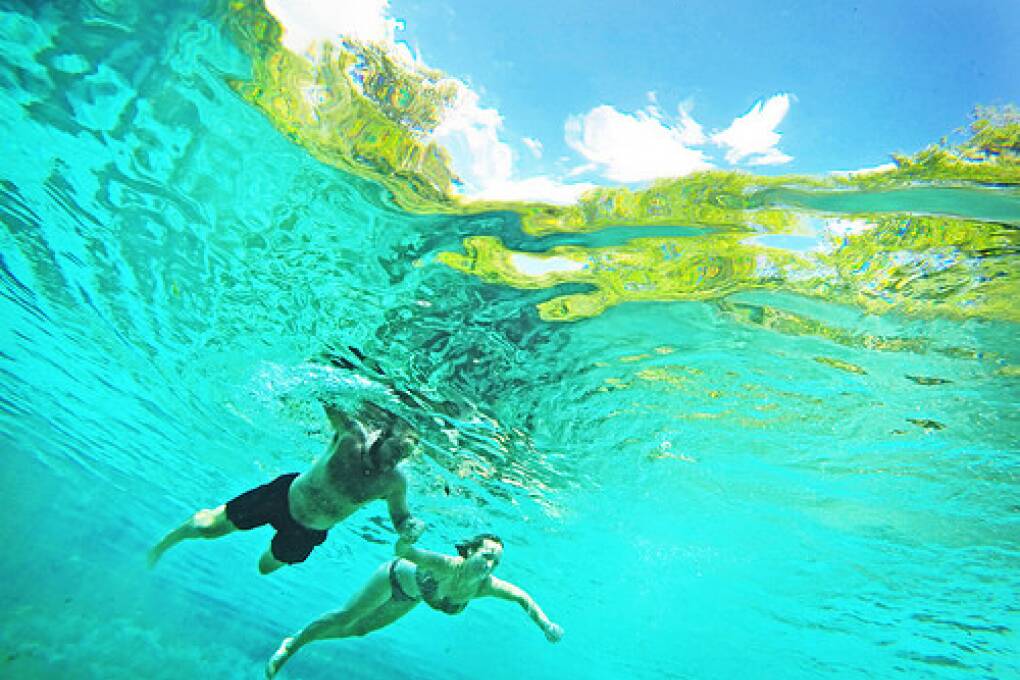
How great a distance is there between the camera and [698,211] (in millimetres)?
6418

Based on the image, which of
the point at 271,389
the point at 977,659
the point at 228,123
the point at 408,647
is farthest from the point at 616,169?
the point at 408,647

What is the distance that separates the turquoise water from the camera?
23.2 ft

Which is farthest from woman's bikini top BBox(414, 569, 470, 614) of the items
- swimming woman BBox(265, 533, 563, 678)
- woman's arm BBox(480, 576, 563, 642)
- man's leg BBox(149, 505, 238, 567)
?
man's leg BBox(149, 505, 238, 567)

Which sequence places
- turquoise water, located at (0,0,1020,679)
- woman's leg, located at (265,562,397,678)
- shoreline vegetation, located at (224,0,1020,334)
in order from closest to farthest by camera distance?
shoreline vegetation, located at (224,0,1020,334) < turquoise water, located at (0,0,1020,679) < woman's leg, located at (265,562,397,678)

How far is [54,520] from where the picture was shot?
39.8m

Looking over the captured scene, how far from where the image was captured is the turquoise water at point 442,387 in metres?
7.09

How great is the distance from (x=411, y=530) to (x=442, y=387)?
4.75 metres

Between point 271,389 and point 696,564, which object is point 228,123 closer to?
point 271,389

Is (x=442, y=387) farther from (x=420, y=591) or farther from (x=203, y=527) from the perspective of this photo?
(x=203, y=527)

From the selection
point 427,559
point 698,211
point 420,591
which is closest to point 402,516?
point 427,559

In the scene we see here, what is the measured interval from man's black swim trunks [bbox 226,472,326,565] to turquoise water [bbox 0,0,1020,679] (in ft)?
12.4

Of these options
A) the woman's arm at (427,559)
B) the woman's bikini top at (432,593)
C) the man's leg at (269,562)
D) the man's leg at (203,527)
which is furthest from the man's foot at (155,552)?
the woman's bikini top at (432,593)

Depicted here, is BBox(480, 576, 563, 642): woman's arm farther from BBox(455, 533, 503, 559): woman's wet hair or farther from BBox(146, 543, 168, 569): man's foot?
BBox(146, 543, 168, 569): man's foot

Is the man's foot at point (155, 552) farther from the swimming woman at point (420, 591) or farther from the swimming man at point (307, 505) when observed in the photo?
the swimming woman at point (420, 591)
